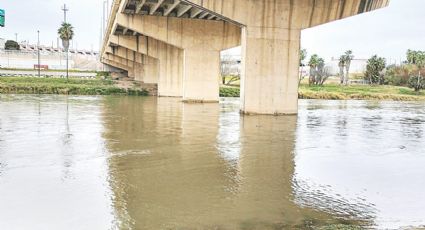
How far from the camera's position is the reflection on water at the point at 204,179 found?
7188 mm

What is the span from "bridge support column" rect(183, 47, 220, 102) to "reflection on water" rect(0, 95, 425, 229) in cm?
2165

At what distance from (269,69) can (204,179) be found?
17.4m

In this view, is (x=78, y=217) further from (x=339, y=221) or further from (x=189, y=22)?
(x=189, y=22)

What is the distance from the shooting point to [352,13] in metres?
27.8

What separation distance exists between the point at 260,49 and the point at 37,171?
59.5ft

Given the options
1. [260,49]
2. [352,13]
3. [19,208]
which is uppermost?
[352,13]

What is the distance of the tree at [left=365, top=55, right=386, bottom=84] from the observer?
113312 millimetres

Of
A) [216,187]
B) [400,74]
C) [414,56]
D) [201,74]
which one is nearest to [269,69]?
[201,74]

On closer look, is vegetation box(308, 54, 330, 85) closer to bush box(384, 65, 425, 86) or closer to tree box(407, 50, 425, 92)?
bush box(384, 65, 425, 86)

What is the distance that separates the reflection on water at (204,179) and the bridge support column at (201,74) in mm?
21652

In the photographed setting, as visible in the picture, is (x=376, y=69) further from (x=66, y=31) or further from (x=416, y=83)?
(x=66, y=31)

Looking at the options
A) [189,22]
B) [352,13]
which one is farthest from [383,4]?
[189,22]

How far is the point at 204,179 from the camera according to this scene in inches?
393

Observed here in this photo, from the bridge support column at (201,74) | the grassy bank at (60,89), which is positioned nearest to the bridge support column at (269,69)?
the bridge support column at (201,74)
